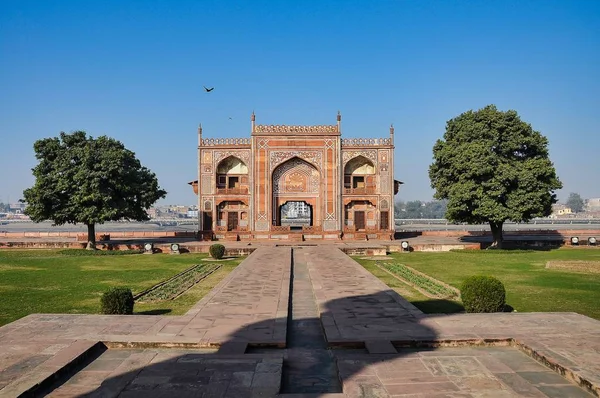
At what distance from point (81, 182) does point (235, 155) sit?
39.9 feet

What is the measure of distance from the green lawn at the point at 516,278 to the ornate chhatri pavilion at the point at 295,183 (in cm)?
1057

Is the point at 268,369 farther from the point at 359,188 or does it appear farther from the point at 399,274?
the point at 359,188

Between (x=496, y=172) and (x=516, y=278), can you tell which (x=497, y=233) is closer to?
(x=496, y=172)

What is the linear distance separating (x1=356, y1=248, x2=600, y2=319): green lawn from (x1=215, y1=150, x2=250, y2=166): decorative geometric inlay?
1548cm

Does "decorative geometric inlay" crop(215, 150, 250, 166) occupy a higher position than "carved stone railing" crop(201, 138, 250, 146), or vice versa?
"carved stone railing" crop(201, 138, 250, 146)

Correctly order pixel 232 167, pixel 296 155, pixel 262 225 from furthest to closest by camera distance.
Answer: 1. pixel 232 167
2. pixel 296 155
3. pixel 262 225

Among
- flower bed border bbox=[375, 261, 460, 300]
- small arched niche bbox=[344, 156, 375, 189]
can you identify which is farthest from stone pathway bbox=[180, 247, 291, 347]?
small arched niche bbox=[344, 156, 375, 189]

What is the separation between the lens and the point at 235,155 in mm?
35562

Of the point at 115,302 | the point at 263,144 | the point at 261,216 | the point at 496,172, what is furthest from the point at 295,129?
the point at 115,302

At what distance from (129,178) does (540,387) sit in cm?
2697

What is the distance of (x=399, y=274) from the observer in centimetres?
1689

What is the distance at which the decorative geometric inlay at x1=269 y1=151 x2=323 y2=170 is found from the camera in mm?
35062

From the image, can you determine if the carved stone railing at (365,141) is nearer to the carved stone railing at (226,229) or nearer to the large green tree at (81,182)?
the carved stone railing at (226,229)

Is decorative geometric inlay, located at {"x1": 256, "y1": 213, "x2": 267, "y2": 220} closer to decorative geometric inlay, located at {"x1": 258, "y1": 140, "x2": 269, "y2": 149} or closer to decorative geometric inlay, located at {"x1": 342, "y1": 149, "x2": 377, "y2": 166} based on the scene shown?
decorative geometric inlay, located at {"x1": 258, "y1": 140, "x2": 269, "y2": 149}
